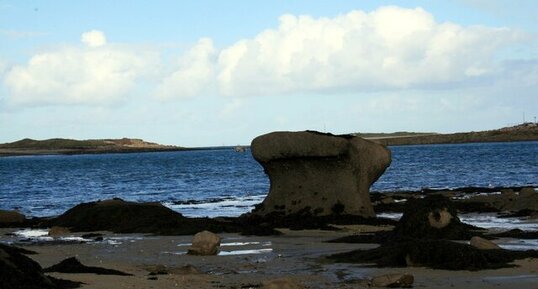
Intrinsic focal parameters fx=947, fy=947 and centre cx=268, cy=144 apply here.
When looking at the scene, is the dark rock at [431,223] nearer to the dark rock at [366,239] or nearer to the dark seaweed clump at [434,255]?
the dark rock at [366,239]

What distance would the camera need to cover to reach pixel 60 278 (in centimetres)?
1466

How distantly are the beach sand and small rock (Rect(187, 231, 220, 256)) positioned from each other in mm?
237

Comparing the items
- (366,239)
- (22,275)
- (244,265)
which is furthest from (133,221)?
(22,275)

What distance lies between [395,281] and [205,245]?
6.27 metres

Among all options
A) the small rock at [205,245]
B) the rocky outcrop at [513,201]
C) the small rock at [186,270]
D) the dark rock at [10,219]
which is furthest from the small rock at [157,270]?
the rocky outcrop at [513,201]

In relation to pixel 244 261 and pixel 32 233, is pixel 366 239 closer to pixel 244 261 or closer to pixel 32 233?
pixel 244 261

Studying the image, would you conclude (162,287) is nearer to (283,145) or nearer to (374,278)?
(374,278)

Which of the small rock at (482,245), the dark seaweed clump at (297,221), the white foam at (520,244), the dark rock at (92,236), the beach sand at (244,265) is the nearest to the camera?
the beach sand at (244,265)

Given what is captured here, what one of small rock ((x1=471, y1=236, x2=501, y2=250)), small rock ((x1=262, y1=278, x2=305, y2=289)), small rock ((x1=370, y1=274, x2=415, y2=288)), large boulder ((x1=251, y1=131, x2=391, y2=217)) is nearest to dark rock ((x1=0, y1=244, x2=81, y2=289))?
small rock ((x1=262, y1=278, x2=305, y2=289))

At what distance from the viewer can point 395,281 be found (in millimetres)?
13789

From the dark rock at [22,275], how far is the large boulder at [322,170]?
47.1ft

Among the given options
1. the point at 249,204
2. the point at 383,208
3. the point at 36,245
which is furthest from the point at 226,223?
the point at 249,204

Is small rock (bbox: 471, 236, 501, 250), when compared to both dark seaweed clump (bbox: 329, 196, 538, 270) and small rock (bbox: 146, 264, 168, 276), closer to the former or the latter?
dark seaweed clump (bbox: 329, 196, 538, 270)

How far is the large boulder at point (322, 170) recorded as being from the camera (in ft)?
90.6
